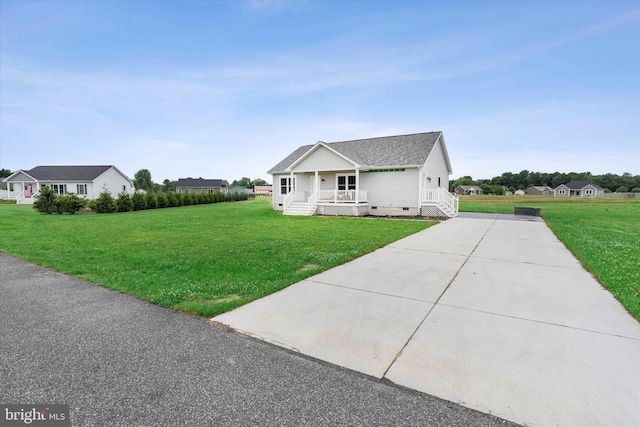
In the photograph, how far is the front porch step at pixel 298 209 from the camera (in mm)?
20703

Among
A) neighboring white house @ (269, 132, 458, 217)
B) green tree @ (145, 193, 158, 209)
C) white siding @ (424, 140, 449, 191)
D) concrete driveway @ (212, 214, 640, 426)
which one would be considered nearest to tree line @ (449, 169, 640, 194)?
white siding @ (424, 140, 449, 191)

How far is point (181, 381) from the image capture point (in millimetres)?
2441

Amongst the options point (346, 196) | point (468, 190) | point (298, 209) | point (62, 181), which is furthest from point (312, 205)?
point (468, 190)

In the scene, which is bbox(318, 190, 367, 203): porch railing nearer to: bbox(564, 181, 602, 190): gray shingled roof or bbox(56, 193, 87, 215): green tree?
bbox(56, 193, 87, 215): green tree

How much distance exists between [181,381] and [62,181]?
5023cm

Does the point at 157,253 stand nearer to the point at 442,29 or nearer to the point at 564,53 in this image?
the point at 442,29

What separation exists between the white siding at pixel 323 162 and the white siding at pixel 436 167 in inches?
218

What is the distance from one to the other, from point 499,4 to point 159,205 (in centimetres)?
3239

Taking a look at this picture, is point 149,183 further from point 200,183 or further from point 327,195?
point 327,195

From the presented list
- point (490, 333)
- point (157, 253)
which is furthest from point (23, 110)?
point (490, 333)

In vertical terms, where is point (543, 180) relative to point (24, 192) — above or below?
above

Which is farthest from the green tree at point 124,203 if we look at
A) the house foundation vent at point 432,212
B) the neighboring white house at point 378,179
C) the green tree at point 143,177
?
the green tree at point 143,177

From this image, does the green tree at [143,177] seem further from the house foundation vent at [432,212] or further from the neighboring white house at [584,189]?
the neighboring white house at [584,189]

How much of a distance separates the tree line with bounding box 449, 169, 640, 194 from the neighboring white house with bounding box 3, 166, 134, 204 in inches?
3735
